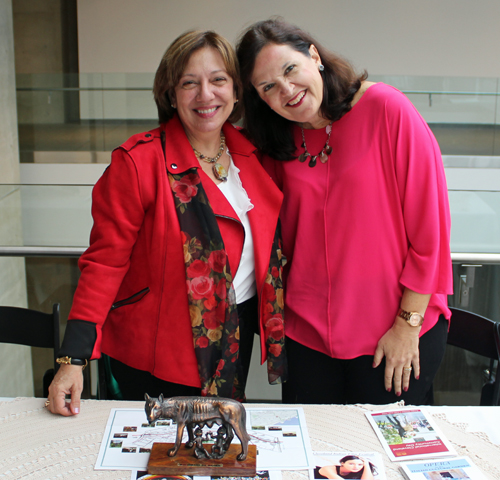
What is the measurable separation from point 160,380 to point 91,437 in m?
0.34

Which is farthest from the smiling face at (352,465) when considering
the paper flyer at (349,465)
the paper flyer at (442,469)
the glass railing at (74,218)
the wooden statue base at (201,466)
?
the glass railing at (74,218)

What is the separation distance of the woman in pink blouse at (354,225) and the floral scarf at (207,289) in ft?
0.90

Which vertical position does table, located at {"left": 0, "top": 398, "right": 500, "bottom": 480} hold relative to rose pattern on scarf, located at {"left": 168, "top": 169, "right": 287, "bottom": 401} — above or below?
below

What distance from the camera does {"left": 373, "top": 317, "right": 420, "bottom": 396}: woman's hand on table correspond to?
1.69m

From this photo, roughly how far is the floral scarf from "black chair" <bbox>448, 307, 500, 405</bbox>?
38.3 inches

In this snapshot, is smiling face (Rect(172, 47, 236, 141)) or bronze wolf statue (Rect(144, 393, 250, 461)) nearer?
bronze wolf statue (Rect(144, 393, 250, 461))

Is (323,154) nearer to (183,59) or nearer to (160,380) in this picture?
(183,59)

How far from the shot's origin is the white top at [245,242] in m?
1.75

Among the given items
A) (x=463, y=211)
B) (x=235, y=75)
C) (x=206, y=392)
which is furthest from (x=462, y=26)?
(x=206, y=392)

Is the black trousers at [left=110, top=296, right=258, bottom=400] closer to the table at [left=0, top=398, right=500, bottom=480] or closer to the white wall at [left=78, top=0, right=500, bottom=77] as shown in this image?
the table at [left=0, top=398, right=500, bottom=480]

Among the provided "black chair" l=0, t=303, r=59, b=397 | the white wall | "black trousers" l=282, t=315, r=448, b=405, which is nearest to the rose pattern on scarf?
"black trousers" l=282, t=315, r=448, b=405

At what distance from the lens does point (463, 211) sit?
3465mm

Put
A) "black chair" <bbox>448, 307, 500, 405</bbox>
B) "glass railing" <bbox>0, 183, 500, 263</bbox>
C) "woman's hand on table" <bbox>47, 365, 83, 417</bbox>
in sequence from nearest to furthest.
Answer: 1. "woman's hand on table" <bbox>47, 365, 83, 417</bbox>
2. "black chair" <bbox>448, 307, 500, 405</bbox>
3. "glass railing" <bbox>0, 183, 500, 263</bbox>

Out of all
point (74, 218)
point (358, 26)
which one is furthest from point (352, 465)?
point (358, 26)
